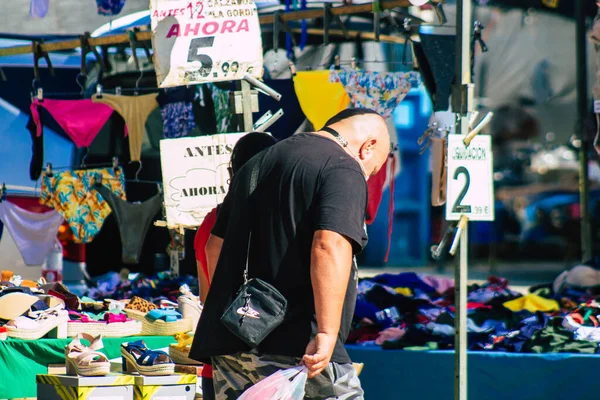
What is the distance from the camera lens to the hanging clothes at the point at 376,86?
696 cm

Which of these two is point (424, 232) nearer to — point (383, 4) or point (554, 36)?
point (554, 36)

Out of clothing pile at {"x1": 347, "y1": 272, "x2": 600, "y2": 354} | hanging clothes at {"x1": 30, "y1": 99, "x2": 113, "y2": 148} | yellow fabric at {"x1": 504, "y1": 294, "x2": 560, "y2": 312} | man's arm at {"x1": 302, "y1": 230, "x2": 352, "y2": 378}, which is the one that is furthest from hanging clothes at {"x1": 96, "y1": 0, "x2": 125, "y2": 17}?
man's arm at {"x1": 302, "y1": 230, "x2": 352, "y2": 378}

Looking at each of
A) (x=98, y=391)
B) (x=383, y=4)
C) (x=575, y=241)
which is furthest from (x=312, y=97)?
(x=575, y=241)

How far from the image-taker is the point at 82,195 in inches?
328

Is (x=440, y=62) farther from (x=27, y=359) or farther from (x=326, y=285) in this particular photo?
(x=326, y=285)

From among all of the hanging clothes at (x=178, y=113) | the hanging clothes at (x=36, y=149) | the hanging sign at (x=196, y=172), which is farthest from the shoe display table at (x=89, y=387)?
the hanging clothes at (x=36, y=149)

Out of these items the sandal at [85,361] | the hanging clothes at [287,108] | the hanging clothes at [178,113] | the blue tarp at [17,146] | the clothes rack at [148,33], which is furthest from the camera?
the blue tarp at [17,146]

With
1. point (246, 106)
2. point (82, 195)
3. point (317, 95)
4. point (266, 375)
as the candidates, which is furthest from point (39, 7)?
point (266, 375)

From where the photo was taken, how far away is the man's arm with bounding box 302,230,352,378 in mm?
3045

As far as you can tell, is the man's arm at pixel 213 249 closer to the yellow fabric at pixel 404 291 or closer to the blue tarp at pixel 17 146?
the yellow fabric at pixel 404 291

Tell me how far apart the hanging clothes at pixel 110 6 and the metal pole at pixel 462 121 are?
14.6 ft

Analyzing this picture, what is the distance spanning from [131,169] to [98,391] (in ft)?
14.2

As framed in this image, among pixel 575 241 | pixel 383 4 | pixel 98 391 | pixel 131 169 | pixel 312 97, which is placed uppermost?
pixel 383 4

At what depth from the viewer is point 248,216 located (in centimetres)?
325
